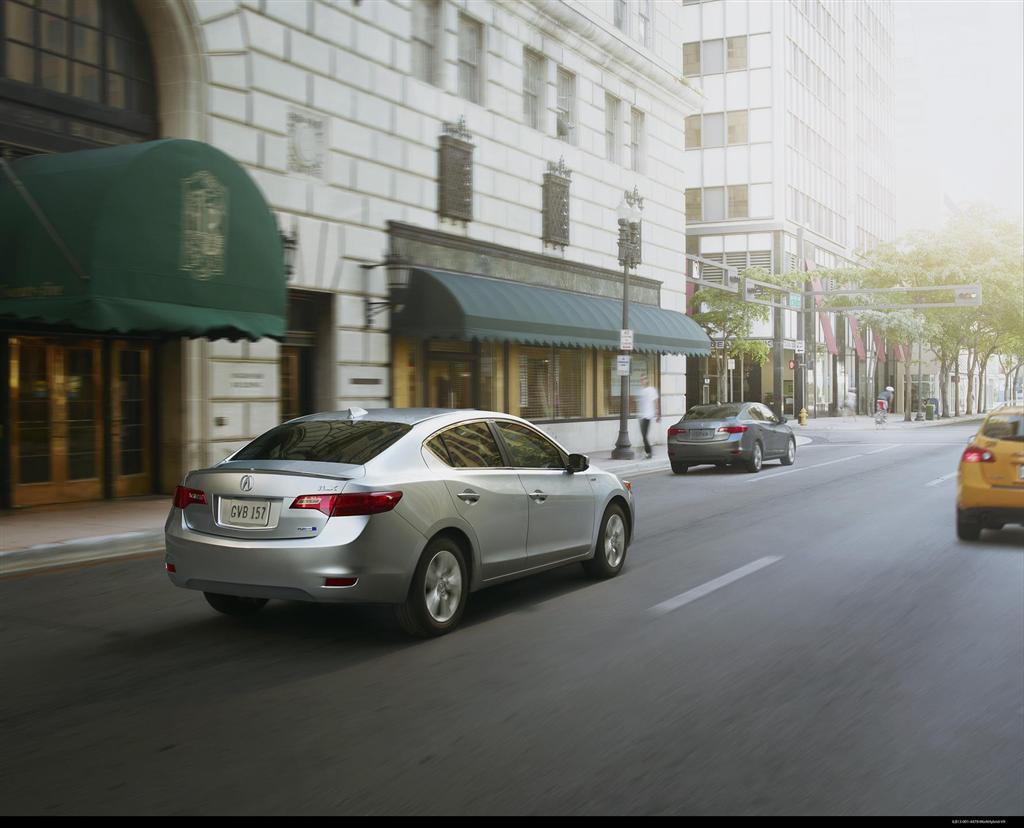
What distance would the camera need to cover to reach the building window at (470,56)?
22.5 metres

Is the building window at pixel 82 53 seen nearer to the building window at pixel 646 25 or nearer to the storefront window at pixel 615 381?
the storefront window at pixel 615 381

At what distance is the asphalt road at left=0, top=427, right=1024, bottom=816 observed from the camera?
4.02 m

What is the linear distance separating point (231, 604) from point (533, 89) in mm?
20295

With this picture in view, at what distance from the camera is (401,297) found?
770 inches

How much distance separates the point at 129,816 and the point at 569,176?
77.8ft

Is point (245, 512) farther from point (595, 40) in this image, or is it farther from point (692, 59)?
point (692, 59)

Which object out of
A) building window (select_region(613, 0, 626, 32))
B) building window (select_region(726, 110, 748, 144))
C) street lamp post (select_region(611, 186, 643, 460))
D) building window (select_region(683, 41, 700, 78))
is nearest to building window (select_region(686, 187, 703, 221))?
building window (select_region(726, 110, 748, 144))

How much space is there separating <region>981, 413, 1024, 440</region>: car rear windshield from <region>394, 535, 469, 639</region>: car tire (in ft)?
21.9

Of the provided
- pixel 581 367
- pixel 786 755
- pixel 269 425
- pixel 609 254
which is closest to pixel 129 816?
pixel 786 755

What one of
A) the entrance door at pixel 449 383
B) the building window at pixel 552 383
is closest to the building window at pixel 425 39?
the entrance door at pixel 449 383

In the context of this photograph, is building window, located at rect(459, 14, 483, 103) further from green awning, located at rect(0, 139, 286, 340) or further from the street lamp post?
green awning, located at rect(0, 139, 286, 340)

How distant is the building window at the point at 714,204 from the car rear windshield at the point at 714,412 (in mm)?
30878

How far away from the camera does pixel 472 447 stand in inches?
292

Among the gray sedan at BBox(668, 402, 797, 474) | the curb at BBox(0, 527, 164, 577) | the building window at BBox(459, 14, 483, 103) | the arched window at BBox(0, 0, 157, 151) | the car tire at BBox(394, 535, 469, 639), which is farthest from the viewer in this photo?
the building window at BBox(459, 14, 483, 103)
